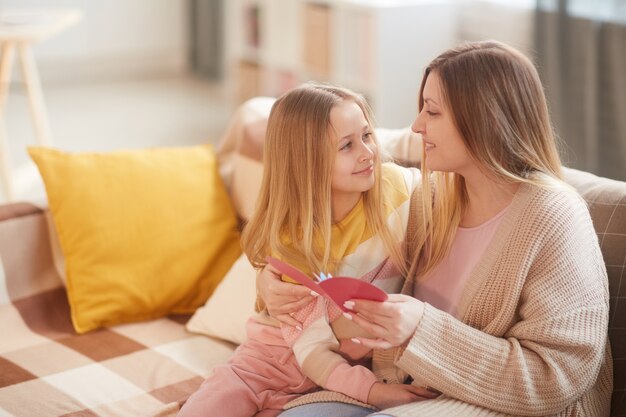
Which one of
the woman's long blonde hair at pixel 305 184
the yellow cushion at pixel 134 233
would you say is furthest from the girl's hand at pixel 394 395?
the yellow cushion at pixel 134 233

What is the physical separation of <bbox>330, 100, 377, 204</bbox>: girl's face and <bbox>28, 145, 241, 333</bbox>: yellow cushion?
0.65 metres

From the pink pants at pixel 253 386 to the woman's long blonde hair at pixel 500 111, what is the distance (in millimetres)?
551

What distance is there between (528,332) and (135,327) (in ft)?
3.45

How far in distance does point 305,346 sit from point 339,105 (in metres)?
0.45

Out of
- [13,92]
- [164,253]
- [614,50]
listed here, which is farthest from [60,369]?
[13,92]

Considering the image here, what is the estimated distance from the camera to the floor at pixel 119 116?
4574 millimetres

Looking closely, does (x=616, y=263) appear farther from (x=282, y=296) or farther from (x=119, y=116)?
(x=119, y=116)

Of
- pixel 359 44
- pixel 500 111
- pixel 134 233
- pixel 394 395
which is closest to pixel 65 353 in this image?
pixel 134 233

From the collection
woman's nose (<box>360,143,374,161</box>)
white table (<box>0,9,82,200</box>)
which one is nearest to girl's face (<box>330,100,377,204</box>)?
woman's nose (<box>360,143,374,161</box>)

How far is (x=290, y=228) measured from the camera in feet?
5.65

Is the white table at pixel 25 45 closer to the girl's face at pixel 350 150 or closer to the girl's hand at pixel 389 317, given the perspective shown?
the girl's face at pixel 350 150

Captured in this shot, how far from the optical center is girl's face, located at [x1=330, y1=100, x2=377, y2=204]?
1.67 metres

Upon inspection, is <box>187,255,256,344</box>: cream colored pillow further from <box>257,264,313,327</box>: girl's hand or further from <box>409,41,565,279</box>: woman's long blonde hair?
<box>409,41,565,279</box>: woman's long blonde hair

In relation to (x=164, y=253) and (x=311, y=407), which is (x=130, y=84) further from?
(x=311, y=407)
